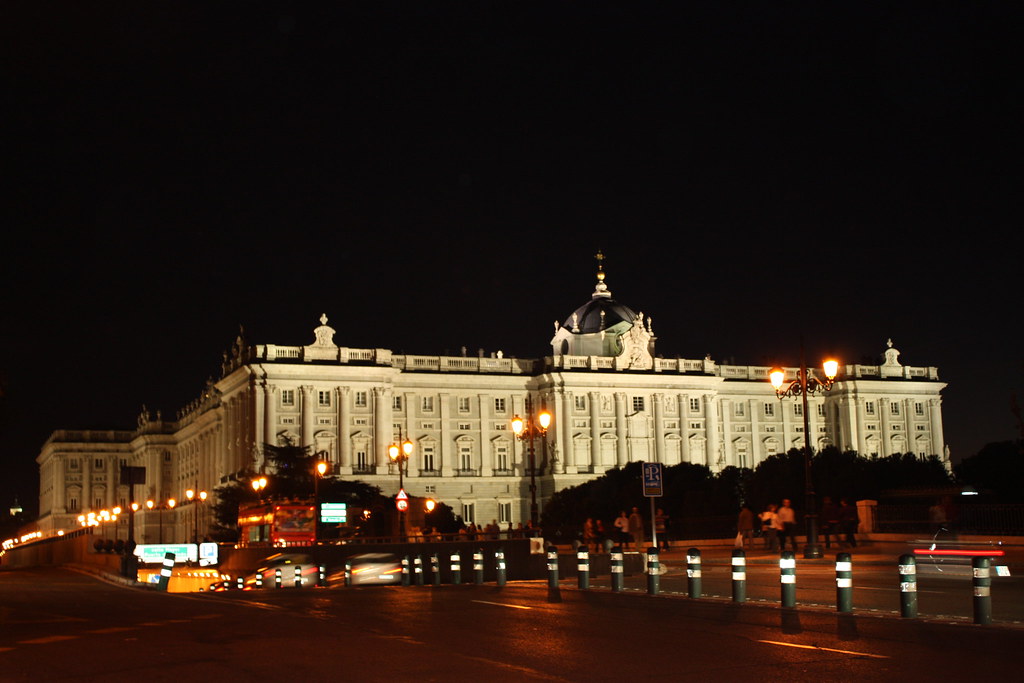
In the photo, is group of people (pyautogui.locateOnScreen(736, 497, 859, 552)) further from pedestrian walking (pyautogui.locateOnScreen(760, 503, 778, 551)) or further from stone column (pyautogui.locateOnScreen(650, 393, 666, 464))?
stone column (pyautogui.locateOnScreen(650, 393, 666, 464))

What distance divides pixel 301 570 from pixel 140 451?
115844 millimetres

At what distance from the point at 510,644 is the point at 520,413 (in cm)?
10164

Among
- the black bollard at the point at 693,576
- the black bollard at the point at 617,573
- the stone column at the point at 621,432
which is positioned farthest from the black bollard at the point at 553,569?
the stone column at the point at 621,432

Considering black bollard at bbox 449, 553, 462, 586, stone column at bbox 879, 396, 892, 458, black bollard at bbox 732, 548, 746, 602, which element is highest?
stone column at bbox 879, 396, 892, 458

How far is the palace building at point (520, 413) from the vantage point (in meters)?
106

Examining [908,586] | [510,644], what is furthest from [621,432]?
[510,644]

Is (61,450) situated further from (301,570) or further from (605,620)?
(605,620)

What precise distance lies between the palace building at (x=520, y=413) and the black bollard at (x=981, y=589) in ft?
261

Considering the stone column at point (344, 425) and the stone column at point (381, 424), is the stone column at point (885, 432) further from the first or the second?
the stone column at point (344, 425)

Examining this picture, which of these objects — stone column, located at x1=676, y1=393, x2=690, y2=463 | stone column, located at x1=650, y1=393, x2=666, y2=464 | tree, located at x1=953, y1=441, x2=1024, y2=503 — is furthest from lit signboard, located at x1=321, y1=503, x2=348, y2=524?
stone column, located at x1=676, y1=393, x2=690, y2=463

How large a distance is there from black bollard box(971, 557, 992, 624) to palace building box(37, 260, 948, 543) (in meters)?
79.5

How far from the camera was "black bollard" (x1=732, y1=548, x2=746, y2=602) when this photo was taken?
20.5 m

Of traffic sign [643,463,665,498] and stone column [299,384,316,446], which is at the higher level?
stone column [299,384,316,446]

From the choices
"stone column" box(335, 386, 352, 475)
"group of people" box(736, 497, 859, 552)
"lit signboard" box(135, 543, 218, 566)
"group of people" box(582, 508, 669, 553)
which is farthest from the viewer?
"stone column" box(335, 386, 352, 475)
